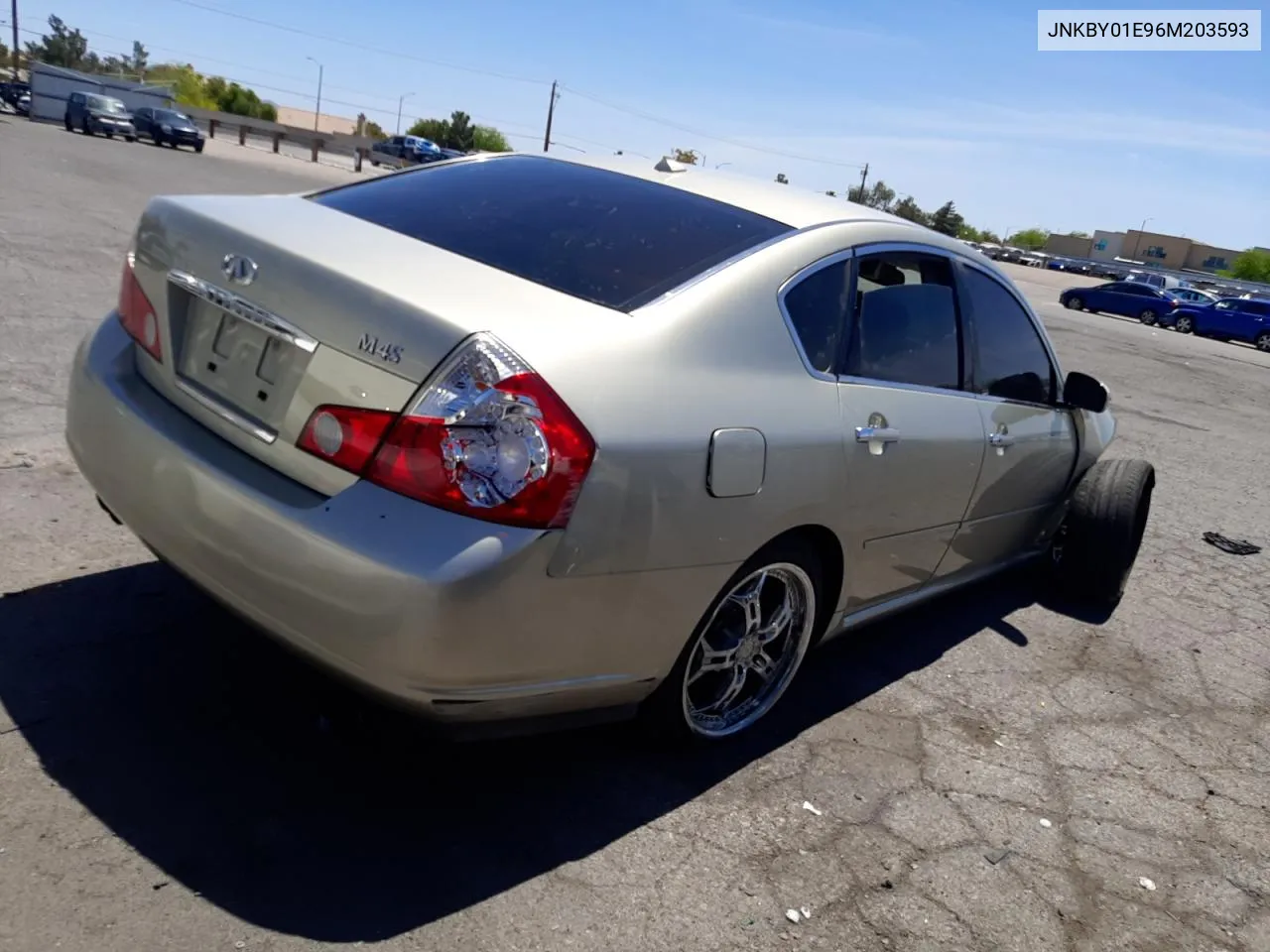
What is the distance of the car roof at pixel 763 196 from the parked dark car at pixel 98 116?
41899 millimetres

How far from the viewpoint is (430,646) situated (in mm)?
2354

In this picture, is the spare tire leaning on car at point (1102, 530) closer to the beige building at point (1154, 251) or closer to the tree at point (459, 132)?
the tree at point (459, 132)

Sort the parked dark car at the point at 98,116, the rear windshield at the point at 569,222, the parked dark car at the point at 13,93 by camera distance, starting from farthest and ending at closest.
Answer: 1. the parked dark car at the point at 13,93
2. the parked dark car at the point at 98,116
3. the rear windshield at the point at 569,222

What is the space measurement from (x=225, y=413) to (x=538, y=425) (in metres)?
0.85

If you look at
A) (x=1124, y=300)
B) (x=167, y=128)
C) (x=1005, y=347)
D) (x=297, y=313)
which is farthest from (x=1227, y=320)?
(x=297, y=313)

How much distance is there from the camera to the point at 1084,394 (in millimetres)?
4773

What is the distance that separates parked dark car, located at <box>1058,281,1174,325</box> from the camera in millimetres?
37812

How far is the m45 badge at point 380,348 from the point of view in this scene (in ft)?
8.04

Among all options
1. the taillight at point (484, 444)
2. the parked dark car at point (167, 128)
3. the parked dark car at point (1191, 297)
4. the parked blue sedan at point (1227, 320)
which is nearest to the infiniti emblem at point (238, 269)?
the taillight at point (484, 444)

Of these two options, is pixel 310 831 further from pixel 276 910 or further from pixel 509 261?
pixel 509 261

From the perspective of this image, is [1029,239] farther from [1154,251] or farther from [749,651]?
[749,651]

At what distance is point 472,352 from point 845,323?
1447mm

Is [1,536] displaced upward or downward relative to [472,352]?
downward

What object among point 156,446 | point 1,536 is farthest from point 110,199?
point 156,446
